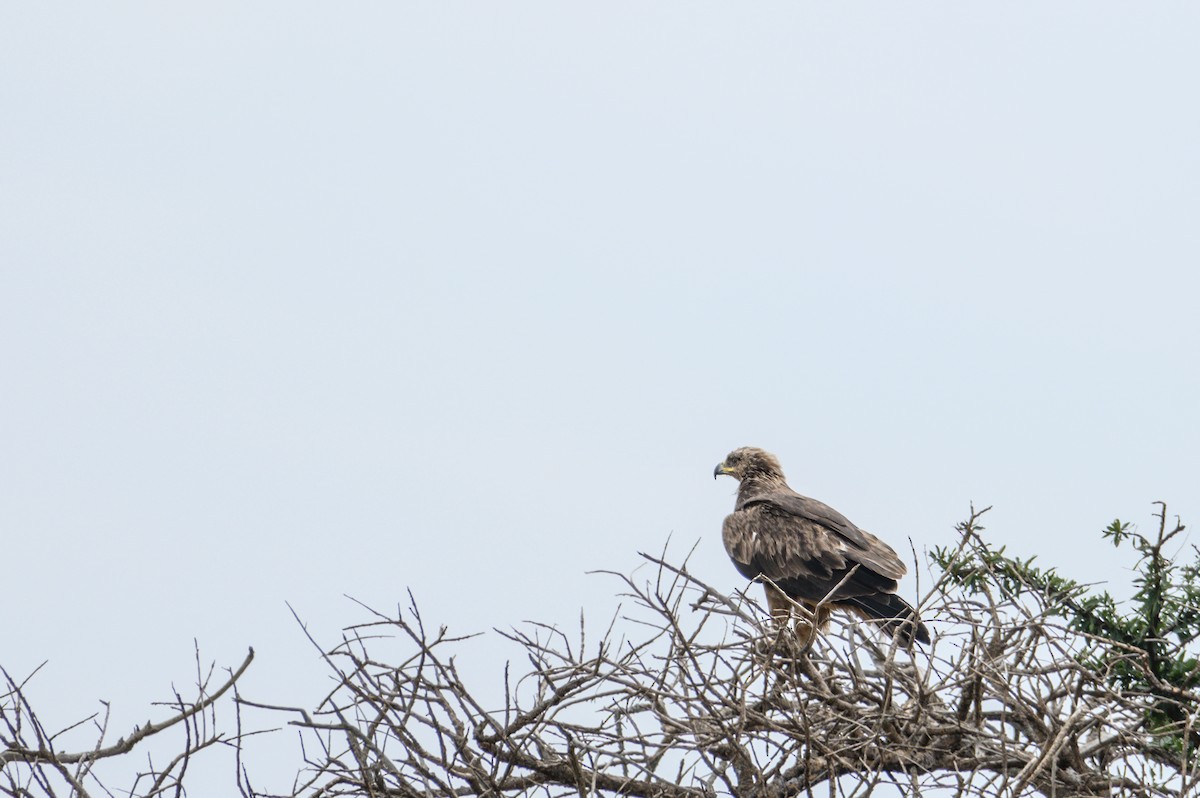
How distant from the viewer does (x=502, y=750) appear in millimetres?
5074

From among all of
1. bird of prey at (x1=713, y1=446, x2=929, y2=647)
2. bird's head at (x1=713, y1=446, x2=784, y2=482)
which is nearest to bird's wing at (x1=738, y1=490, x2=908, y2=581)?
bird of prey at (x1=713, y1=446, x2=929, y2=647)

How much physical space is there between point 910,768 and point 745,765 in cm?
61

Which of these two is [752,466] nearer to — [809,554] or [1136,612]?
[809,554]

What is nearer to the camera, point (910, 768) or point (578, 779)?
point (578, 779)

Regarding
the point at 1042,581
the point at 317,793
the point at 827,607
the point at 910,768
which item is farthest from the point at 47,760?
the point at 827,607

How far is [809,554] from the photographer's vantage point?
977cm

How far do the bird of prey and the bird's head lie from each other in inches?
20.5

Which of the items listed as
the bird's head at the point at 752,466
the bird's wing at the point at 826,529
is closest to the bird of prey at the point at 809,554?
the bird's wing at the point at 826,529

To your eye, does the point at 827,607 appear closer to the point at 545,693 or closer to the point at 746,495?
the point at 746,495

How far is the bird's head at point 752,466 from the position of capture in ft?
37.9

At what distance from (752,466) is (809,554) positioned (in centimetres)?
187

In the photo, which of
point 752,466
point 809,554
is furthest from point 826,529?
point 752,466

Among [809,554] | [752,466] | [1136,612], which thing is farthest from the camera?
[752,466]

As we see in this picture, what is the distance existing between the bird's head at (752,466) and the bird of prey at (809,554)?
1.71 feet
